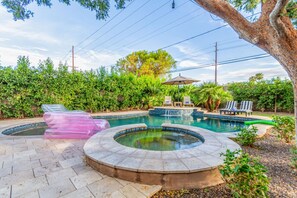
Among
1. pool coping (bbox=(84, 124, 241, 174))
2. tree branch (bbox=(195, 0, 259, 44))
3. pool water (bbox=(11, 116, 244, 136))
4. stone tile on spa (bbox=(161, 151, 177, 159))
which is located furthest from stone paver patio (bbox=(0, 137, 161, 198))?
pool water (bbox=(11, 116, 244, 136))

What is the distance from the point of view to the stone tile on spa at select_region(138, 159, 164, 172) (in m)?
2.29

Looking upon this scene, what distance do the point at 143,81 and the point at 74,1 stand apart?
324 inches

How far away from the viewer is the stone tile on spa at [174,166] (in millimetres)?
2268

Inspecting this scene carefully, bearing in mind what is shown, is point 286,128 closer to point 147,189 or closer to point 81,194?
point 147,189

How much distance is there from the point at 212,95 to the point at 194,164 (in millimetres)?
9790

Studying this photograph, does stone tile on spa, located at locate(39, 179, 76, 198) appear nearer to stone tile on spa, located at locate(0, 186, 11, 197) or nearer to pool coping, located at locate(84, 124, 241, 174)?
stone tile on spa, located at locate(0, 186, 11, 197)

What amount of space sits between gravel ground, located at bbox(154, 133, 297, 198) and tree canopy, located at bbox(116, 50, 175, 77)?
64.6ft

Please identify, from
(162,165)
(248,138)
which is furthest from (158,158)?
(248,138)

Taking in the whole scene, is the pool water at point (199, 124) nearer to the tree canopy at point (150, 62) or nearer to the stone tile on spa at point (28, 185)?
the stone tile on spa at point (28, 185)

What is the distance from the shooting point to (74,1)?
495 centimetres

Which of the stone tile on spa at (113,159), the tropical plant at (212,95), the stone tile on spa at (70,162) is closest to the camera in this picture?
the stone tile on spa at (113,159)

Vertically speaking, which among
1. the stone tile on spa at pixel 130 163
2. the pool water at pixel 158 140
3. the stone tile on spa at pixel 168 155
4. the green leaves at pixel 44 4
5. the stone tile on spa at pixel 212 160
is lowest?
the pool water at pixel 158 140

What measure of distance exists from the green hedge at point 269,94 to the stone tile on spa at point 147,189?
11948mm

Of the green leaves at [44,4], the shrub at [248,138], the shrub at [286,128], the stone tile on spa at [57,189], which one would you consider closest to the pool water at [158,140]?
the shrub at [248,138]
